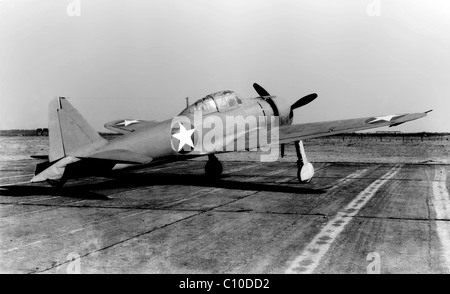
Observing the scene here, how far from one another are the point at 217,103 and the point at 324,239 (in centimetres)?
897

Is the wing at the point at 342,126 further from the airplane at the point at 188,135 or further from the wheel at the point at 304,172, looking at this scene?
the wheel at the point at 304,172

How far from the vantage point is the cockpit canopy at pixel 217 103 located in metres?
15.3

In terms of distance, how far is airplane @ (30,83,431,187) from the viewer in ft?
38.4

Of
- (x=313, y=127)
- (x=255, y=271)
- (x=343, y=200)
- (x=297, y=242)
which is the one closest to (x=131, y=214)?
(x=297, y=242)

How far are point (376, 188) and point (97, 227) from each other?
938 cm

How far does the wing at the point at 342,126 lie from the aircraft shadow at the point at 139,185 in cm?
169

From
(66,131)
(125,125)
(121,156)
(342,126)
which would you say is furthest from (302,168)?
(125,125)

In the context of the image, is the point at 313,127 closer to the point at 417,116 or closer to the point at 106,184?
the point at 417,116

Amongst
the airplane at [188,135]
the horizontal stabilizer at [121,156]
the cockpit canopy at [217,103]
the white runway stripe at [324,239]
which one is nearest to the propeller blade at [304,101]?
the airplane at [188,135]

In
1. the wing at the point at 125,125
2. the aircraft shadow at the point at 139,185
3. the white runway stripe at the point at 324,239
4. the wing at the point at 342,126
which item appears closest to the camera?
the white runway stripe at the point at 324,239

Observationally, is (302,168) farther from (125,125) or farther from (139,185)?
(125,125)

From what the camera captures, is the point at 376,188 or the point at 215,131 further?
the point at 215,131
